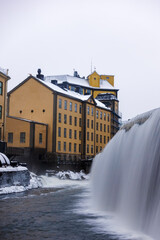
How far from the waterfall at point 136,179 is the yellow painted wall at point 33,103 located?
Result: 4310 cm

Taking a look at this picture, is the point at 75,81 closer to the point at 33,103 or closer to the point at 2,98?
the point at 33,103

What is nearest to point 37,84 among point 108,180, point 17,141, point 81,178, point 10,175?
point 17,141

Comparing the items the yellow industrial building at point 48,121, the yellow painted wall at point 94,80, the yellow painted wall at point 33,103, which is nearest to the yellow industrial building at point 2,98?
the yellow industrial building at point 48,121

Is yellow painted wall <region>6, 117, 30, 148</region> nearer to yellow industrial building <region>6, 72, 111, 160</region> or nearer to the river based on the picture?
yellow industrial building <region>6, 72, 111, 160</region>

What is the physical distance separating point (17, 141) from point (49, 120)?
26.9 feet

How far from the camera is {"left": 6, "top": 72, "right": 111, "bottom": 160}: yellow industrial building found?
2179 inches

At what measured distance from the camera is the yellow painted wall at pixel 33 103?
6125 centimetres

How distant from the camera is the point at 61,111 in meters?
62.9

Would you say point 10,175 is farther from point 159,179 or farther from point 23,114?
point 23,114

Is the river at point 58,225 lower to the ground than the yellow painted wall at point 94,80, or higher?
lower

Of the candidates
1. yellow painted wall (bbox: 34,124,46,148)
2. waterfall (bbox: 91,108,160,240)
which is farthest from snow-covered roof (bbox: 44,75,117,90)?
waterfall (bbox: 91,108,160,240)

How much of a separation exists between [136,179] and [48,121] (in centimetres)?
4898

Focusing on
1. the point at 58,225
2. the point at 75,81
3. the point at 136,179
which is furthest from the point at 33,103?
the point at 136,179

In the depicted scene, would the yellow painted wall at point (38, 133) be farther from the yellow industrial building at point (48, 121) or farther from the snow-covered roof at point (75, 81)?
the snow-covered roof at point (75, 81)
